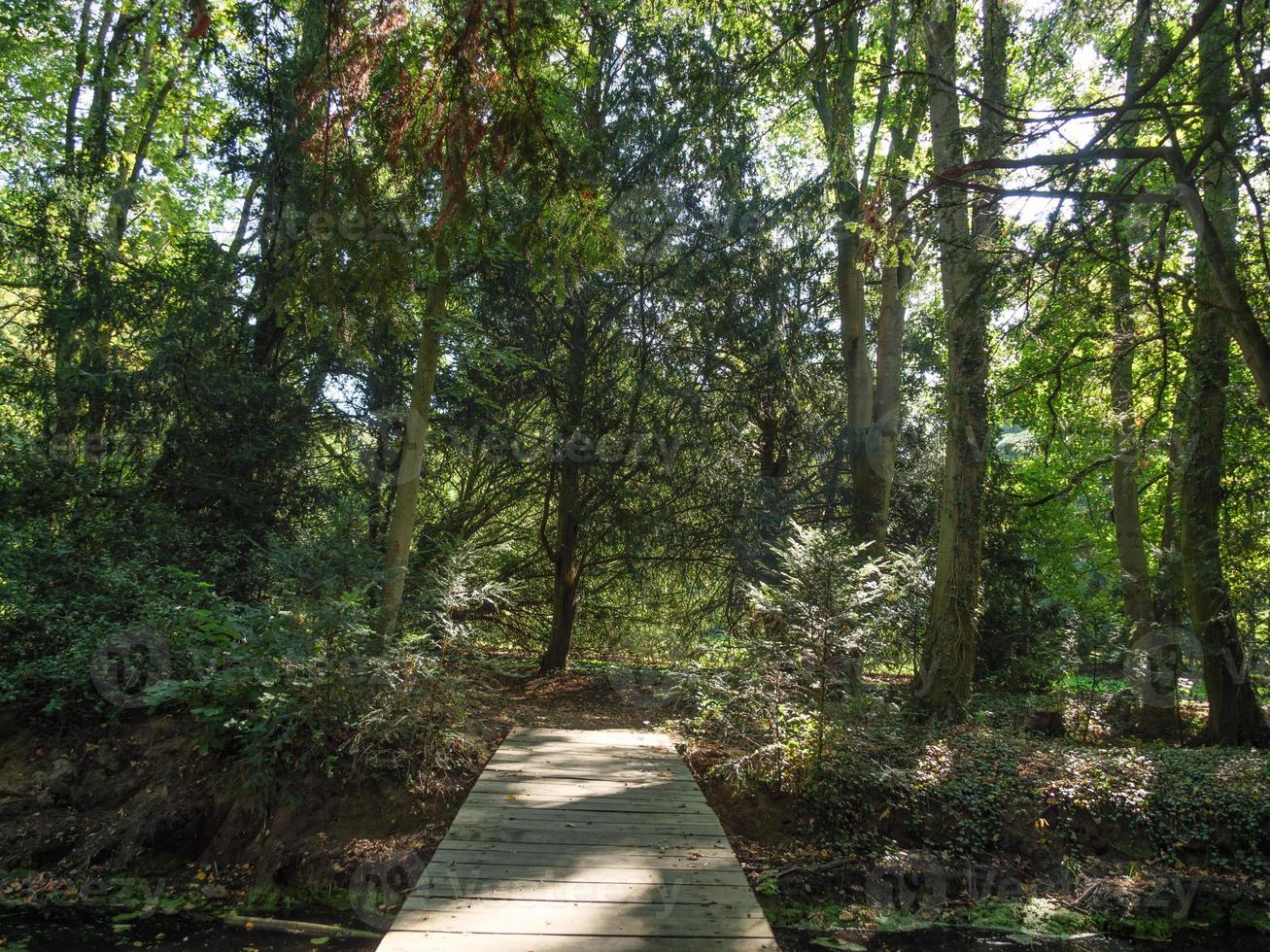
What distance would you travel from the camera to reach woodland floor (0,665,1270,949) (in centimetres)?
498

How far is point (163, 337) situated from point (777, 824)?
24.8ft

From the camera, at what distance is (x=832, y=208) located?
35.2 feet

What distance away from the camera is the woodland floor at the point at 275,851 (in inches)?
196

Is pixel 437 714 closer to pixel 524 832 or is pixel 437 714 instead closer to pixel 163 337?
pixel 524 832

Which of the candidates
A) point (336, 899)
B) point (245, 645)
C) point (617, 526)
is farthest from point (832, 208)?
point (336, 899)

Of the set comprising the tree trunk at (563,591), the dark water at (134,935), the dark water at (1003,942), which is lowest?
the dark water at (1003,942)

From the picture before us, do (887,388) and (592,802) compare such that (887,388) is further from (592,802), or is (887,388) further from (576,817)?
(576,817)

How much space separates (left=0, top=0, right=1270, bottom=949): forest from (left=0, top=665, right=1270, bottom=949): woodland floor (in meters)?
0.03

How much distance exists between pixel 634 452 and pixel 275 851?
20.3 ft

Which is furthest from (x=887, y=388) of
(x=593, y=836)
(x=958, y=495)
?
(x=593, y=836)

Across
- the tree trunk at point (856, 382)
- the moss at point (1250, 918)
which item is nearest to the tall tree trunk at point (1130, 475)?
the tree trunk at point (856, 382)

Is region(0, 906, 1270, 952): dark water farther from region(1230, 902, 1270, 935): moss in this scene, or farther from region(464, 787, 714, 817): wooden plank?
region(464, 787, 714, 817): wooden plank

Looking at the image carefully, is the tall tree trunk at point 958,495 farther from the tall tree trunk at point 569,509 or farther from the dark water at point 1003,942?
the tall tree trunk at point 569,509

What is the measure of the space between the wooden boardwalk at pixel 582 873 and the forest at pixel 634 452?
0.77 m
